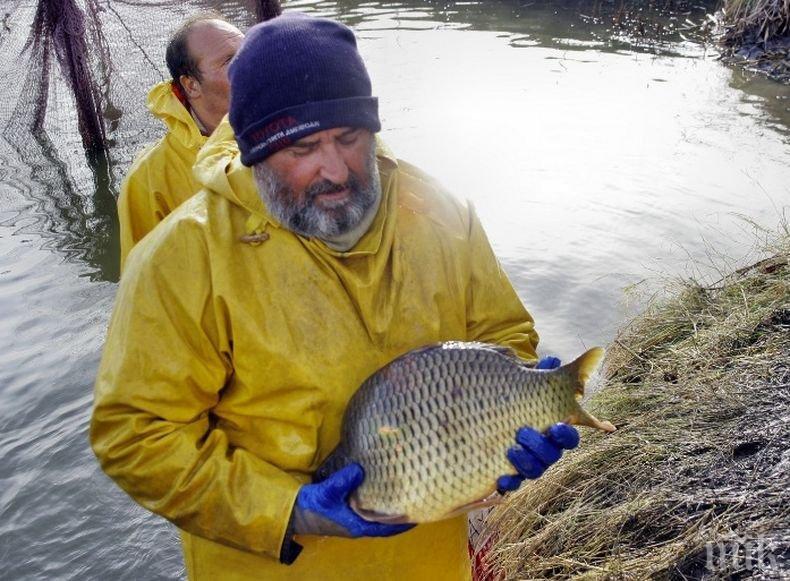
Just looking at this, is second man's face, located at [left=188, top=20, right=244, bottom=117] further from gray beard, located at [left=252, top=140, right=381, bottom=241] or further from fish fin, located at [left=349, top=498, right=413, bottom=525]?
Answer: fish fin, located at [left=349, top=498, right=413, bottom=525]

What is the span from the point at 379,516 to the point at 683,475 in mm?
1708

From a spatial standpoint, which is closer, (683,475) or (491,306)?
(491,306)

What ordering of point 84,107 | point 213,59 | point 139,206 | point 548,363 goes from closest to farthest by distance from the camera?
point 548,363 < point 139,206 < point 213,59 < point 84,107

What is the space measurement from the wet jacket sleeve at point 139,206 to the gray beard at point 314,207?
1.72 meters

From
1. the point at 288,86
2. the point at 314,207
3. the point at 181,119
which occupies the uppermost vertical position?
the point at 288,86

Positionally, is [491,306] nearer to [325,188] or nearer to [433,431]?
[433,431]

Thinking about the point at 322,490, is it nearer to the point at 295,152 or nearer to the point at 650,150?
the point at 295,152

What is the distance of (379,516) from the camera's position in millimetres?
1914

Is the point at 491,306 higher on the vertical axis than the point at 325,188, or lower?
lower

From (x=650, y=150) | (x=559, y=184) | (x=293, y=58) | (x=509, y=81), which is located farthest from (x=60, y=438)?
(x=509, y=81)

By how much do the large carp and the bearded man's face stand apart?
0.43 meters

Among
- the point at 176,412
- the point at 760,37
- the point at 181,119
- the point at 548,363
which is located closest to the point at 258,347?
the point at 176,412

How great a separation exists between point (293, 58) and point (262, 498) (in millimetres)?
1188

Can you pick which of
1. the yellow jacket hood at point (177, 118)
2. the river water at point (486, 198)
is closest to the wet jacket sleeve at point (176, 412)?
the yellow jacket hood at point (177, 118)
